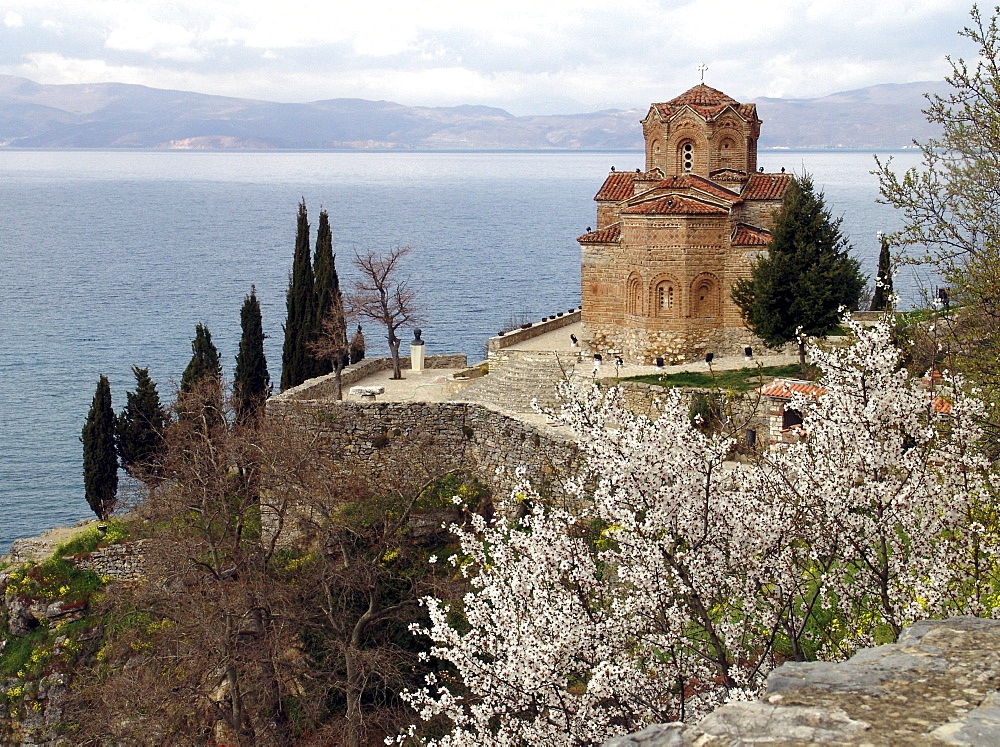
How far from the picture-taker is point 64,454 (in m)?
36.5

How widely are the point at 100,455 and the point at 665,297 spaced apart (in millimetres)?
14719

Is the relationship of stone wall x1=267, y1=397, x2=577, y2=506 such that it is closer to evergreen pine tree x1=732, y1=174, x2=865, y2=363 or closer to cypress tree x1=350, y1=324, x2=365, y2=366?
cypress tree x1=350, y1=324, x2=365, y2=366

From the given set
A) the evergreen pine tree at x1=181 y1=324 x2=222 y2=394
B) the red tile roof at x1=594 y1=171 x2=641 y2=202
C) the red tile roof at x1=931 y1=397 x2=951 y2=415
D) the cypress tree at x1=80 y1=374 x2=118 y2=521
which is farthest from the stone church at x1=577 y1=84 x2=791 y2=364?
the red tile roof at x1=931 y1=397 x2=951 y2=415

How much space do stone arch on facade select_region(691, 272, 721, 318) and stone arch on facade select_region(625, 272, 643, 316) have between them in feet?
4.32

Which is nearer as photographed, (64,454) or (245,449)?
(245,449)

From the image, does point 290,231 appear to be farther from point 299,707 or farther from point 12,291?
point 299,707

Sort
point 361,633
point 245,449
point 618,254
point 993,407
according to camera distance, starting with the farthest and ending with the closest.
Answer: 1. point 618,254
2. point 245,449
3. point 361,633
4. point 993,407

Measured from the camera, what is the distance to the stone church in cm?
2578

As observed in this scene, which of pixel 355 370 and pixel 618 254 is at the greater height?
pixel 618 254

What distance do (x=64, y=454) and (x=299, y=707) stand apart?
20968 mm

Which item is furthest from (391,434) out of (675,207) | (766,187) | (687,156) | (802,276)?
(766,187)

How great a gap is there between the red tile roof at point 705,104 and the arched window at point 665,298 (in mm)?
4719

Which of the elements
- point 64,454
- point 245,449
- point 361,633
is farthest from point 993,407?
point 64,454

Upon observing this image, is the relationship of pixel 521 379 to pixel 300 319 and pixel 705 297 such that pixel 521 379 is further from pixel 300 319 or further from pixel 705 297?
pixel 300 319
